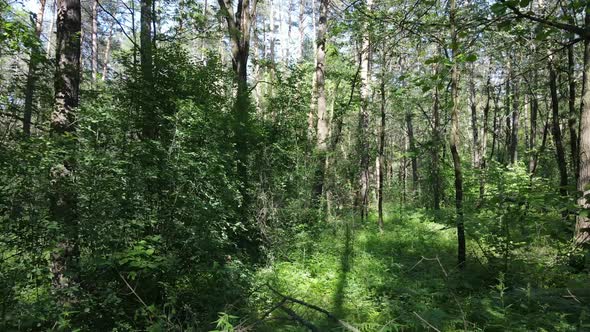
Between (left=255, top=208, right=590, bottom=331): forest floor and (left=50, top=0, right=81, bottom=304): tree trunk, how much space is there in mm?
2421

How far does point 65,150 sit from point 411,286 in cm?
581

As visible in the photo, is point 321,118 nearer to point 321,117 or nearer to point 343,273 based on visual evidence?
point 321,117

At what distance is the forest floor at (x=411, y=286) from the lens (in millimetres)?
3182

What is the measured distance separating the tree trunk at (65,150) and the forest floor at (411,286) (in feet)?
7.94

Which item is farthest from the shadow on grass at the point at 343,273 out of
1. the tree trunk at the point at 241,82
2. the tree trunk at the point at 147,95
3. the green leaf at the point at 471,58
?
the tree trunk at the point at 147,95

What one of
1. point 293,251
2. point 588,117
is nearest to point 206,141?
point 293,251

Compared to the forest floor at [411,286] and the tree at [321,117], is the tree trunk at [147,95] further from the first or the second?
the tree at [321,117]

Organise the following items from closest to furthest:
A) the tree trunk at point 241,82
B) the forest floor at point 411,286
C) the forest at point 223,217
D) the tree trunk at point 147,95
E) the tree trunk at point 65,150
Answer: the forest floor at point 411,286 < the forest at point 223,217 < the tree trunk at point 65,150 < the tree trunk at point 147,95 < the tree trunk at point 241,82

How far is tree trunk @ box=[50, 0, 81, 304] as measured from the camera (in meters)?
4.22

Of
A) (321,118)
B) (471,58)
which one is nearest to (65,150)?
(471,58)

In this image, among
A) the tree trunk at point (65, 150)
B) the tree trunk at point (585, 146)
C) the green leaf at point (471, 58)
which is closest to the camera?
the green leaf at point (471, 58)

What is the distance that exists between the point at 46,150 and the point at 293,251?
5264 millimetres

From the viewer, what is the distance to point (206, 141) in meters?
6.25

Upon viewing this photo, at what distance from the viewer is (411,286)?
6207mm
